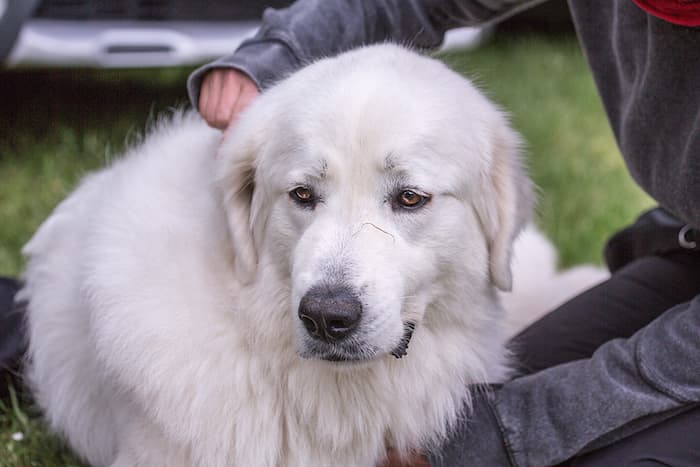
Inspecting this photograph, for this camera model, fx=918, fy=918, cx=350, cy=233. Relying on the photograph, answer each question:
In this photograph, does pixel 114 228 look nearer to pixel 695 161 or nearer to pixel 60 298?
pixel 60 298

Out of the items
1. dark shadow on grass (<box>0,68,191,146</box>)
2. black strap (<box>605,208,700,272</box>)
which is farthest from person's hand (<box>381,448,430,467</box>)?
dark shadow on grass (<box>0,68,191,146</box>)

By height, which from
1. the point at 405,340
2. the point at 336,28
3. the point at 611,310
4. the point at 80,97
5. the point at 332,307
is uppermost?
the point at 336,28

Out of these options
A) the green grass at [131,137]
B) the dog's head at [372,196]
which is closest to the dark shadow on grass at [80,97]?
the green grass at [131,137]

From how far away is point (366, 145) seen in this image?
2.02m

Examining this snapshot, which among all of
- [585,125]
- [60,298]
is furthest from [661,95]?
[585,125]

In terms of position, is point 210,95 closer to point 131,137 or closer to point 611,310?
point 131,137

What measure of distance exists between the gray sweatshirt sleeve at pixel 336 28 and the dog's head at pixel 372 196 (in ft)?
0.80

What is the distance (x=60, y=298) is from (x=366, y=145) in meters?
1.07

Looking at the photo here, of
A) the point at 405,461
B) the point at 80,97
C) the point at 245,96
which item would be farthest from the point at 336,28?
the point at 80,97

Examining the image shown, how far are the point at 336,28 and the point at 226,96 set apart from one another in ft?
1.30

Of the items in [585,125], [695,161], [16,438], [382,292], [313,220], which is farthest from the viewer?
[585,125]

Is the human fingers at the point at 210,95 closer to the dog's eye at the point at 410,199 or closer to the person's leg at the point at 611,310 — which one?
the dog's eye at the point at 410,199

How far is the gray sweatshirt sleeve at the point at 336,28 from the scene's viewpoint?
2.49 metres

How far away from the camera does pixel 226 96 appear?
8.07ft
